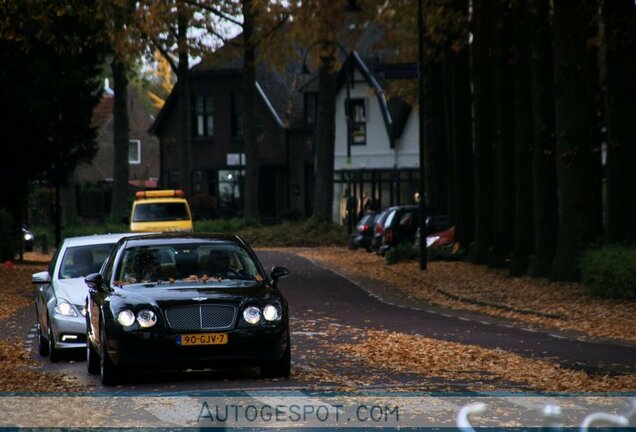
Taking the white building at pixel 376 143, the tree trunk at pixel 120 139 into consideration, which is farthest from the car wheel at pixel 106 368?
the white building at pixel 376 143

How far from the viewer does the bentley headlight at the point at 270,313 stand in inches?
557

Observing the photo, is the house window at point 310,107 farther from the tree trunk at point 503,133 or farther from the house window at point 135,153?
the tree trunk at point 503,133

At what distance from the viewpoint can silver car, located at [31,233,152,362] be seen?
17375 mm

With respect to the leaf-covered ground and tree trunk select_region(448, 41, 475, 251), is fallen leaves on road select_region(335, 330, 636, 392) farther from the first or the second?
tree trunk select_region(448, 41, 475, 251)

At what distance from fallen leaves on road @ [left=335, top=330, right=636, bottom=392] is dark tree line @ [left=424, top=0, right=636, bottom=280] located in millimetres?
9677

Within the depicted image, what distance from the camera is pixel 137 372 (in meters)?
14.1

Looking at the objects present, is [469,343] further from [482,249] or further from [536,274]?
[482,249]

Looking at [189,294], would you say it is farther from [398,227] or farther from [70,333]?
[398,227]

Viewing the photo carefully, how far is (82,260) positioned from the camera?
1916 cm

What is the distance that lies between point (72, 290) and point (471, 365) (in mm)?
5127

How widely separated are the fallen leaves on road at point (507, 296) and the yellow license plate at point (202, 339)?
7.99m

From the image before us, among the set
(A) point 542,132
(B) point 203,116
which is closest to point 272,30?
(A) point 542,132

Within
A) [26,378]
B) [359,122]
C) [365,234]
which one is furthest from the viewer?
[359,122]

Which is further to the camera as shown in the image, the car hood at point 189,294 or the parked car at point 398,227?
the parked car at point 398,227
